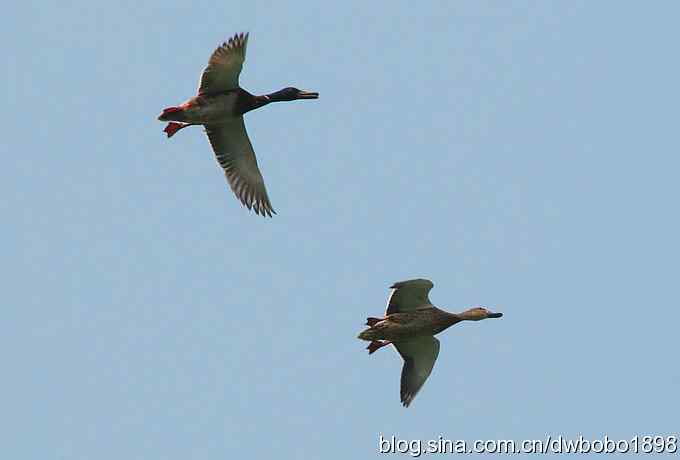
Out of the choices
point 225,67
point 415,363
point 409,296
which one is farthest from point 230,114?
point 415,363

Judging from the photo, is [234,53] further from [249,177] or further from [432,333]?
[432,333]

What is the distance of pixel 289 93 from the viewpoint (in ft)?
64.7

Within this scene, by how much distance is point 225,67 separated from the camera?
18.4 m

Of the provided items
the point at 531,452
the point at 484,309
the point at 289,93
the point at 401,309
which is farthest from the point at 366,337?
the point at 289,93

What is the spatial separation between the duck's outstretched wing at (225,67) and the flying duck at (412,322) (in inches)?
175

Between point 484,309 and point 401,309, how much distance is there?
151 centimetres

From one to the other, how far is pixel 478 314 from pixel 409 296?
1372 mm

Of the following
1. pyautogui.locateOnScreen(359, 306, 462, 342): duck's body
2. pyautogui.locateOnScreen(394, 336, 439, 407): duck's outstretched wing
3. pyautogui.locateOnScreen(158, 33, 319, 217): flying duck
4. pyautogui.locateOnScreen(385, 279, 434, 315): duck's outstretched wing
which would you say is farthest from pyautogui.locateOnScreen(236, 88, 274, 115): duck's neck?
pyautogui.locateOnScreen(394, 336, 439, 407): duck's outstretched wing

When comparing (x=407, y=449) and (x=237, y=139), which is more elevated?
(x=237, y=139)

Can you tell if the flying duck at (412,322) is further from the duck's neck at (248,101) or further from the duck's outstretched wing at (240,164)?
the duck's neck at (248,101)

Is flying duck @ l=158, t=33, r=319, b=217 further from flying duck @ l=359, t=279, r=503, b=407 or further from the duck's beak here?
flying duck @ l=359, t=279, r=503, b=407

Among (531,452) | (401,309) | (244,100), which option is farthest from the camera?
(244,100)

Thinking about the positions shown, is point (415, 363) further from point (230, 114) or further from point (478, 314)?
point (230, 114)

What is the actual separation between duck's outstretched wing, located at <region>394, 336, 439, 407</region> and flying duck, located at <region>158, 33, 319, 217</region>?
141 inches
